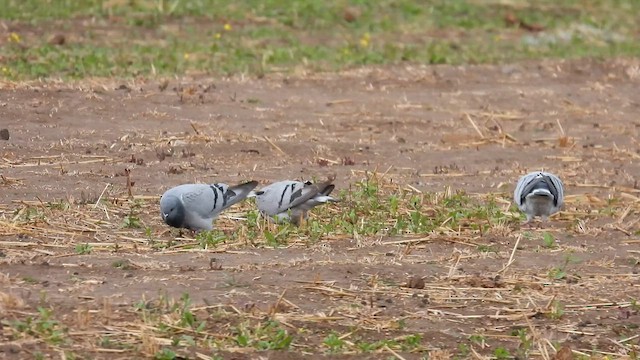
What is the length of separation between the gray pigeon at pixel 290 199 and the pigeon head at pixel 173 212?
2.51 ft

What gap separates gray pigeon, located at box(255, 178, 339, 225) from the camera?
10.0 metres

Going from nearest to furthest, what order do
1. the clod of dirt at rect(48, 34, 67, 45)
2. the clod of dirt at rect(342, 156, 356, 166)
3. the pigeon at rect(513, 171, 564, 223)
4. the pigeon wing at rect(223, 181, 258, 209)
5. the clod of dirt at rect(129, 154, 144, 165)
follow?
the pigeon wing at rect(223, 181, 258, 209)
the pigeon at rect(513, 171, 564, 223)
the clod of dirt at rect(129, 154, 144, 165)
the clod of dirt at rect(342, 156, 356, 166)
the clod of dirt at rect(48, 34, 67, 45)

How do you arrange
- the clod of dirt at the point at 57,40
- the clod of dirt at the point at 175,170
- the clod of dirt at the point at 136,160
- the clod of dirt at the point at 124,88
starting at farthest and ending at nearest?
1. the clod of dirt at the point at 57,40
2. the clod of dirt at the point at 124,88
3. the clod of dirt at the point at 136,160
4. the clod of dirt at the point at 175,170

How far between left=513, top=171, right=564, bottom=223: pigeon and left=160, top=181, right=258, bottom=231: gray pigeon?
6.65 ft

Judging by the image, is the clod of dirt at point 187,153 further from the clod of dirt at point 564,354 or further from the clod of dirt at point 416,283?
the clod of dirt at point 564,354

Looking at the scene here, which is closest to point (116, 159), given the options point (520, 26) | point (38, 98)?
point (38, 98)

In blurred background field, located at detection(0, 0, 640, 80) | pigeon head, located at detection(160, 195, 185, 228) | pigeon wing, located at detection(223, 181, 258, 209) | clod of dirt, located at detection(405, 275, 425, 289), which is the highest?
blurred background field, located at detection(0, 0, 640, 80)

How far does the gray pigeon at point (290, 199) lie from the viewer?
10.0 metres

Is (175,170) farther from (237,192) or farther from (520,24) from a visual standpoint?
(520,24)

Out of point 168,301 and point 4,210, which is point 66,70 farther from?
point 168,301

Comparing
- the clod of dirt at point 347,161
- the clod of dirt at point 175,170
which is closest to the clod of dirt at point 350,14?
the clod of dirt at point 347,161

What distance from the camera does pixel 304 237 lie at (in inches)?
380

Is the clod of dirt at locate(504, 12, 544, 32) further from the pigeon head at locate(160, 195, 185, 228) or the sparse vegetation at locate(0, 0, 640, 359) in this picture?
the pigeon head at locate(160, 195, 185, 228)

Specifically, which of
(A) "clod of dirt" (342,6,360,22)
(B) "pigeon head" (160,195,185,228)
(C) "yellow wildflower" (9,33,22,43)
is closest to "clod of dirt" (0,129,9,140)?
(B) "pigeon head" (160,195,185,228)
